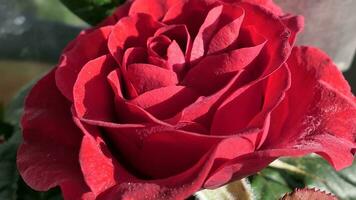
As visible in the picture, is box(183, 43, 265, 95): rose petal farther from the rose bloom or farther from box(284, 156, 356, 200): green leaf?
box(284, 156, 356, 200): green leaf

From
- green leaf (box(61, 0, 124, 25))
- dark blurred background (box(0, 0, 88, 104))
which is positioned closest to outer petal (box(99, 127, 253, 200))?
green leaf (box(61, 0, 124, 25))

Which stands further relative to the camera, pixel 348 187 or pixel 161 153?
pixel 348 187

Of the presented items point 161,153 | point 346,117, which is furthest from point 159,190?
point 346,117

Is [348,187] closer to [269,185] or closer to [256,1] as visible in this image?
[269,185]

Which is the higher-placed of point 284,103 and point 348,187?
point 284,103
